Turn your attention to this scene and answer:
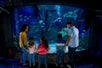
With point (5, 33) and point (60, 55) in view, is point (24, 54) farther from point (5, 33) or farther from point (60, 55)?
point (5, 33)

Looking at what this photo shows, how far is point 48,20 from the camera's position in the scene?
1638 cm

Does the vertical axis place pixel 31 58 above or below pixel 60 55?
below

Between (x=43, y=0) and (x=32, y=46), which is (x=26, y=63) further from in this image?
(x=43, y=0)

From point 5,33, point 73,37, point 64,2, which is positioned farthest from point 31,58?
point 64,2

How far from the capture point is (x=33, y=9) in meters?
16.2

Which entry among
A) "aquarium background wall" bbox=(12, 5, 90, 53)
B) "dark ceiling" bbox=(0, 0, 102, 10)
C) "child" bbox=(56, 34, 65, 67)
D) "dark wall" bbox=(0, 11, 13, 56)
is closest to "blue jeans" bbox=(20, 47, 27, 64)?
"child" bbox=(56, 34, 65, 67)

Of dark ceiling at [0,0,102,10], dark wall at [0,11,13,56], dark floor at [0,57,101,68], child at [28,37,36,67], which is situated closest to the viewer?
child at [28,37,36,67]

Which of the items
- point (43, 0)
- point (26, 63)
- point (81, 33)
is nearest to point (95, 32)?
point (81, 33)

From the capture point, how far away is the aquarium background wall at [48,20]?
1608 cm

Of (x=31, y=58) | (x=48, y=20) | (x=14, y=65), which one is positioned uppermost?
(x=48, y=20)

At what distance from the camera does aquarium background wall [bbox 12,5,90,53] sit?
52.7ft

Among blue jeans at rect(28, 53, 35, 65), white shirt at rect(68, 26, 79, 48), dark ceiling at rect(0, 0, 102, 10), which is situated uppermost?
dark ceiling at rect(0, 0, 102, 10)

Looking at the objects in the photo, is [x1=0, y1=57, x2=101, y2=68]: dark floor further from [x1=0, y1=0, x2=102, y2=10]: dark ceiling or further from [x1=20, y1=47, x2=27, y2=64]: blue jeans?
[x1=0, y1=0, x2=102, y2=10]: dark ceiling

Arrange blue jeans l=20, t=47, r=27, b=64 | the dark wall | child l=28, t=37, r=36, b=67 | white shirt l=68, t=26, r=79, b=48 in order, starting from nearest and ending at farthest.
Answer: white shirt l=68, t=26, r=79, b=48
child l=28, t=37, r=36, b=67
blue jeans l=20, t=47, r=27, b=64
the dark wall
